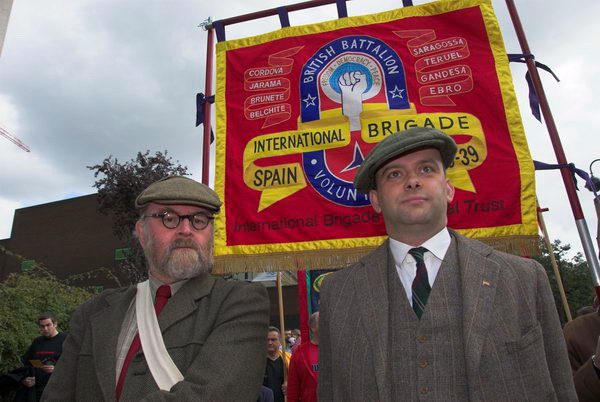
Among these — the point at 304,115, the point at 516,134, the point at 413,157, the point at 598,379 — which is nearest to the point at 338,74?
the point at 304,115

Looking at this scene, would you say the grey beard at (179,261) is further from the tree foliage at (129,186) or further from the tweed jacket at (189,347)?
the tree foliage at (129,186)

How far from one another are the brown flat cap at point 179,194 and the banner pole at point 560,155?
270 centimetres

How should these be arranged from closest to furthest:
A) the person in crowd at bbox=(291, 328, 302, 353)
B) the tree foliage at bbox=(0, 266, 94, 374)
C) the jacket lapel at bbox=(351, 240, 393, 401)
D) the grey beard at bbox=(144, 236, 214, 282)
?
the jacket lapel at bbox=(351, 240, 393, 401)
the grey beard at bbox=(144, 236, 214, 282)
the person in crowd at bbox=(291, 328, 302, 353)
the tree foliage at bbox=(0, 266, 94, 374)

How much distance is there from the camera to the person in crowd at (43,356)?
636 centimetres

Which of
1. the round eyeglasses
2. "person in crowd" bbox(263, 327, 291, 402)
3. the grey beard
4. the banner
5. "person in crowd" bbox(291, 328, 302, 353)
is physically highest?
the banner

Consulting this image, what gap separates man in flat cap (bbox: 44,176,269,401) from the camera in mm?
1999

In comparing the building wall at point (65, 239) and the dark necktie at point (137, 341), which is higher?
the building wall at point (65, 239)

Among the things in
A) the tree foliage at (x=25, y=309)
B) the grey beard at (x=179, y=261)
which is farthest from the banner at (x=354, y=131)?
the tree foliage at (x=25, y=309)

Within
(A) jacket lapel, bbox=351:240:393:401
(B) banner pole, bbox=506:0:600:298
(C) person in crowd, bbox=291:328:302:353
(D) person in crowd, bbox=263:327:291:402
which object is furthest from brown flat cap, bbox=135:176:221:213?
(D) person in crowd, bbox=263:327:291:402

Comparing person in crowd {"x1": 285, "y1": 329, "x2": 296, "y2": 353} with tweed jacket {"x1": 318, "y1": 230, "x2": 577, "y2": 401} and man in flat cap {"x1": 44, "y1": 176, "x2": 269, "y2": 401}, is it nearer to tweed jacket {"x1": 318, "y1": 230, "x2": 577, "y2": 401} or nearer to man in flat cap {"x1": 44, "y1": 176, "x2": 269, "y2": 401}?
man in flat cap {"x1": 44, "y1": 176, "x2": 269, "y2": 401}

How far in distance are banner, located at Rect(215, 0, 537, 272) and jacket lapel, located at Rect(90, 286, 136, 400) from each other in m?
1.48

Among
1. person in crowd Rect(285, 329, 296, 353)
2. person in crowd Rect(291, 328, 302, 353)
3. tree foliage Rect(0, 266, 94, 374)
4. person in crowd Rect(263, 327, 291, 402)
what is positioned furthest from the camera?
person in crowd Rect(285, 329, 296, 353)

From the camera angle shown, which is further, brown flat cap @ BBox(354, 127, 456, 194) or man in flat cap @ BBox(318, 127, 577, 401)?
brown flat cap @ BBox(354, 127, 456, 194)

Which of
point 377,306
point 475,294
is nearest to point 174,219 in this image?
point 377,306
